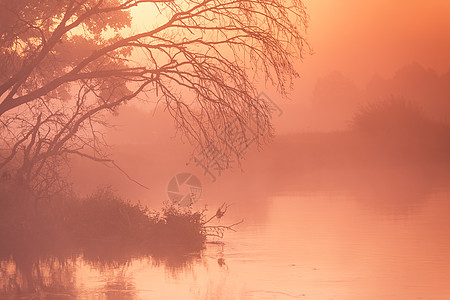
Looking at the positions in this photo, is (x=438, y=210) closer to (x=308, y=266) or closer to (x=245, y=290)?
(x=308, y=266)

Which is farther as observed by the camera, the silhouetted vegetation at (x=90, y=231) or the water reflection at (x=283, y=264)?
the silhouetted vegetation at (x=90, y=231)

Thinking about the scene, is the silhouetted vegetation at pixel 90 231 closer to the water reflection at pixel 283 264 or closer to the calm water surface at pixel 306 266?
the water reflection at pixel 283 264

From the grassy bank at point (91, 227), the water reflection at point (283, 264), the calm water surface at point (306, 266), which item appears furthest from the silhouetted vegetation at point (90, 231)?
the calm water surface at point (306, 266)

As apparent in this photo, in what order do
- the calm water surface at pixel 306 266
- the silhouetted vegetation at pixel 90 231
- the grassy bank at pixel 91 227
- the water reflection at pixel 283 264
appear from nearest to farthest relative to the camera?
the calm water surface at pixel 306 266 < the water reflection at pixel 283 264 < the silhouetted vegetation at pixel 90 231 < the grassy bank at pixel 91 227

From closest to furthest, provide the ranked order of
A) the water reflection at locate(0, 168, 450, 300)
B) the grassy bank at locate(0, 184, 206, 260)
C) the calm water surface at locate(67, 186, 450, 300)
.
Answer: the calm water surface at locate(67, 186, 450, 300), the water reflection at locate(0, 168, 450, 300), the grassy bank at locate(0, 184, 206, 260)

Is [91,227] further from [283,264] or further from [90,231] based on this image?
[283,264]

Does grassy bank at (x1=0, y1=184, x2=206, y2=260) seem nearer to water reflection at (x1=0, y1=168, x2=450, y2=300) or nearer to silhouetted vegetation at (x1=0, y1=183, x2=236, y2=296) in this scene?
silhouetted vegetation at (x1=0, y1=183, x2=236, y2=296)

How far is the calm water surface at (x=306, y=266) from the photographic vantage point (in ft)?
43.9

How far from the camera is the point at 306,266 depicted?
51.5 ft

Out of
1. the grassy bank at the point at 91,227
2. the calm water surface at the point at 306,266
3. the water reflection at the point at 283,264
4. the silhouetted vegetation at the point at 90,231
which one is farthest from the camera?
the grassy bank at the point at 91,227

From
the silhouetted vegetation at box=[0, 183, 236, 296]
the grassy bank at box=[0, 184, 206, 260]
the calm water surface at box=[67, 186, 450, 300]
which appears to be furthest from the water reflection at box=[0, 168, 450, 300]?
the grassy bank at box=[0, 184, 206, 260]

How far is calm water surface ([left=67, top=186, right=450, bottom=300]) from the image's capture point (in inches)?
526

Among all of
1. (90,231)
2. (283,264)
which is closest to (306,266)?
(283,264)

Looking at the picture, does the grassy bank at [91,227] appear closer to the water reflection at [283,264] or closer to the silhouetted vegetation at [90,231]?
the silhouetted vegetation at [90,231]
